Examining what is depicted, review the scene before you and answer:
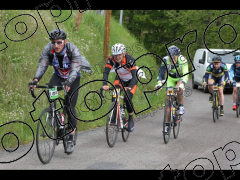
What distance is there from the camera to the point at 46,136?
6.37m

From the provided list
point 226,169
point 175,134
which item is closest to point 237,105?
point 175,134

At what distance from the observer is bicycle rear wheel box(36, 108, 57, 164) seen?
6133 millimetres

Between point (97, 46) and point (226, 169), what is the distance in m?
13.3

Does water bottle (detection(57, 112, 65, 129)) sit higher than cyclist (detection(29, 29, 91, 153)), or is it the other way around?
cyclist (detection(29, 29, 91, 153))

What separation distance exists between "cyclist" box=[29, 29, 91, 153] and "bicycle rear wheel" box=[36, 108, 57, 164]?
42 centimetres

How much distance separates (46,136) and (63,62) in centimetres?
123

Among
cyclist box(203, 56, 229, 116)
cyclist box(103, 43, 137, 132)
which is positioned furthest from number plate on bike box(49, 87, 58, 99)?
cyclist box(203, 56, 229, 116)

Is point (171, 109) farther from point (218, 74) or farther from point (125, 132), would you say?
point (218, 74)

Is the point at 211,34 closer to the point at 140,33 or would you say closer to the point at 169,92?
the point at 140,33

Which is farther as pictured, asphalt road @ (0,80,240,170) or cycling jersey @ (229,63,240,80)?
cycling jersey @ (229,63,240,80)

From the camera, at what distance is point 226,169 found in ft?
20.4

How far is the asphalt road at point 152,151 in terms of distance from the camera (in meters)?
6.32

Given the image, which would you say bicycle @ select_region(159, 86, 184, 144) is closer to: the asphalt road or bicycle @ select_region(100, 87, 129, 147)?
the asphalt road

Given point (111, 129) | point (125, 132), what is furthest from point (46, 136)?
point (125, 132)
